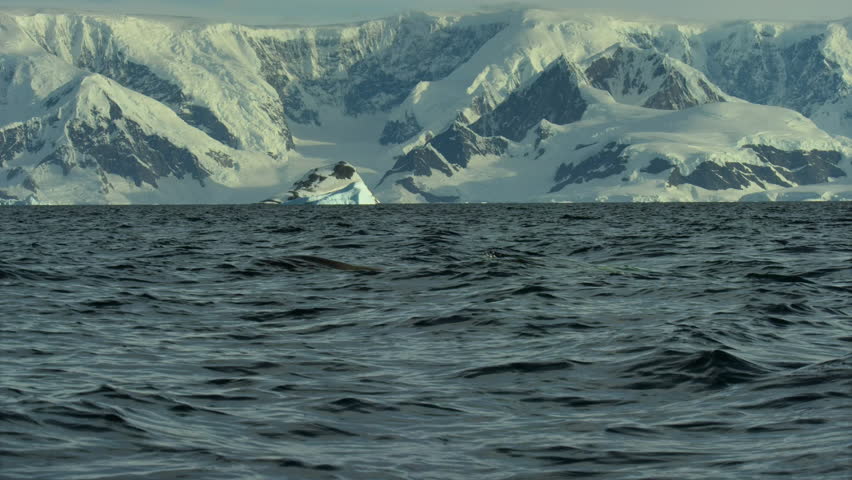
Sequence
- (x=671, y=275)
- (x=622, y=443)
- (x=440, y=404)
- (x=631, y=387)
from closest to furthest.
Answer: (x=622, y=443), (x=440, y=404), (x=631, y=387), (x=671, y=275)

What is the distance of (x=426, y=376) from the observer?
55.2 feet

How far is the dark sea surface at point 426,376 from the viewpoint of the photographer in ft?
39.2

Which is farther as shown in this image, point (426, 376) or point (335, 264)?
point (335, 264)

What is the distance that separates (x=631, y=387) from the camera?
15984 mm

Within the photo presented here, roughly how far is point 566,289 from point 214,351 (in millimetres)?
12383

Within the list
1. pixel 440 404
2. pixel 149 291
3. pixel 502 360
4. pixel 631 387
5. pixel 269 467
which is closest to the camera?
Result: pixel 269 467

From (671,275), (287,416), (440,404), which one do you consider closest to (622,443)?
(440,404)

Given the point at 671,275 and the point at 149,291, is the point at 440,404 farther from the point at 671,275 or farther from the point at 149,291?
the point at 671,275

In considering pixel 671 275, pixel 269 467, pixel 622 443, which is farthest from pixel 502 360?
pixel 671 275

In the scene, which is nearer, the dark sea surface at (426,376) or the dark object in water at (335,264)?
the dark sea surface at (426,376)

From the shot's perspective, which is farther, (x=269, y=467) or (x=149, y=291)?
(x=149, y=291)

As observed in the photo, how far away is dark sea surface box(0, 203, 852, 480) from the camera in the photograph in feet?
39.2

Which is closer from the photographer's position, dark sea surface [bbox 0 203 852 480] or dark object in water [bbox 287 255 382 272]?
dark sea surface [bbox 0 203 852 480]

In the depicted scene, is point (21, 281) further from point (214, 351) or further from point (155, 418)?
point (155, 418)
